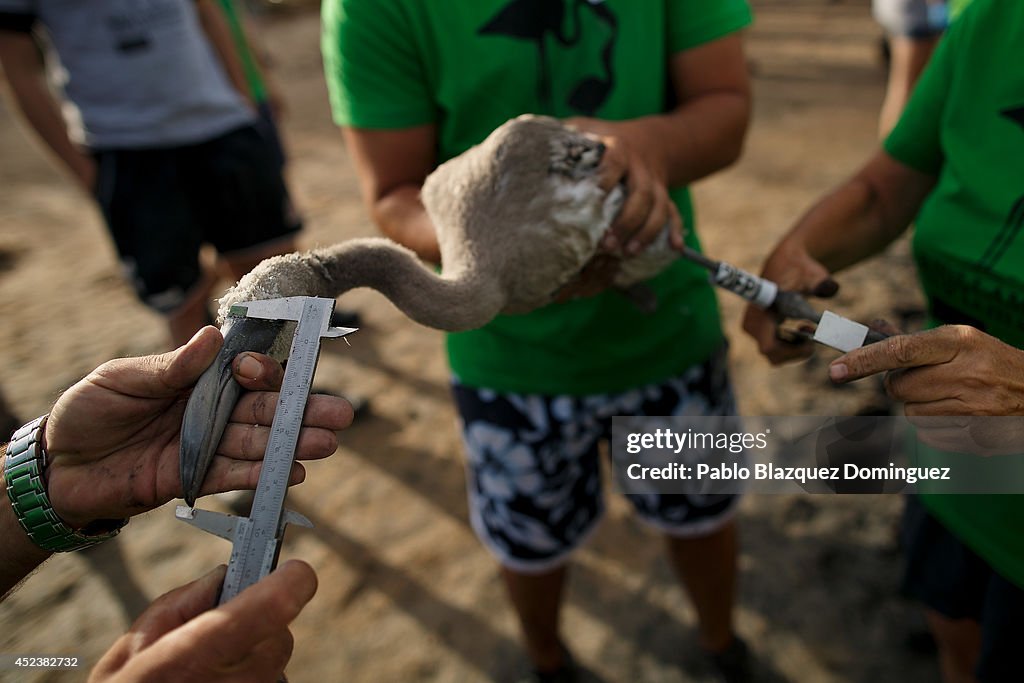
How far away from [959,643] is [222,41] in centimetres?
425

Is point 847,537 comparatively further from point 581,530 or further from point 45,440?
point 45,440

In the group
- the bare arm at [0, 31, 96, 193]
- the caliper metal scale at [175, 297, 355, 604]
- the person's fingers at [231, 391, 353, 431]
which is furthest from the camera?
the bare arm at [0, 31, 96, 193]

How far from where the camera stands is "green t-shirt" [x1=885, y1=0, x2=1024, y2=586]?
140 centimetres

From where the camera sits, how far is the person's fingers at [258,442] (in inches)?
43.3

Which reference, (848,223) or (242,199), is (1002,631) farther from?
(242,199)

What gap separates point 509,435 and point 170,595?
1.07 metres

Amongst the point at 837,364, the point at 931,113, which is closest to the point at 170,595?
the point at 837,364

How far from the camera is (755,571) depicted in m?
2.79

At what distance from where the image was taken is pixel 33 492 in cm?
112

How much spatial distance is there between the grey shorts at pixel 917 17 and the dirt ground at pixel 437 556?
66.9 inches

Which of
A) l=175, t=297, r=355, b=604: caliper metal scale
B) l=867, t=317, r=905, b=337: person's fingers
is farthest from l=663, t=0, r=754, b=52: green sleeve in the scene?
l=175, t=297, r=355, b=604: caliper metal scale

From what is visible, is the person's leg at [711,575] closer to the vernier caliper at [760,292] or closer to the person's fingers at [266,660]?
the vernier caliper at [760,292]

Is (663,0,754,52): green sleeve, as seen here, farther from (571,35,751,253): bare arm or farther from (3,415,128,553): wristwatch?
(3,415,128,553): wristwatch

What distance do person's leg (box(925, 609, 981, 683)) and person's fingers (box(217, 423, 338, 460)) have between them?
1908mm
